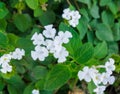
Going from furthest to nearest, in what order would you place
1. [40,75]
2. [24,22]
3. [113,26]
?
[113,26]
[24,22]
[40,75]

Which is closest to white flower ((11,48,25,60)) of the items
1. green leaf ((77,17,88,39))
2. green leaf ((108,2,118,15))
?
green leaf ((77,17,88,39))

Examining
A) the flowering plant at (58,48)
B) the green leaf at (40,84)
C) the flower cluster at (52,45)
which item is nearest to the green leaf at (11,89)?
the flowering plant at (58,48)

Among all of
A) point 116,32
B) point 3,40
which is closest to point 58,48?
point 3,40

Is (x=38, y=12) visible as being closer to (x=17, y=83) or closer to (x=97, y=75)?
(x=17, y=83)

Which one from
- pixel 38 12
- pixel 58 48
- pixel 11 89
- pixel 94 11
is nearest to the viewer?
pixel 58 48

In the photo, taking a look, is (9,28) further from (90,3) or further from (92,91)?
(92,91)

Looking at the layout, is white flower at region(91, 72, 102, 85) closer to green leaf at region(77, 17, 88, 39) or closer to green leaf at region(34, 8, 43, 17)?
green leaf at region(77, 17, 88, 39)

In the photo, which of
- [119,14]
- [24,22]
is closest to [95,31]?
[119,14]
